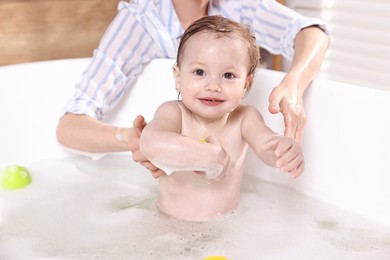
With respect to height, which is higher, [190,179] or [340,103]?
[340,103]

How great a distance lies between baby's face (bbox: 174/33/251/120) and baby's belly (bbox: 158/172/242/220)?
0.55 feet

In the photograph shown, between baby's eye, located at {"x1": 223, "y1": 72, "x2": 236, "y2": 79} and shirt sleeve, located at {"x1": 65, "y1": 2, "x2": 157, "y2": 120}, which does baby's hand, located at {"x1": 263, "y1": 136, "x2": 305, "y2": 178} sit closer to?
baby's eye, located at {"x1": 223, "y1": 72, "x2": 236, "y2": 79}

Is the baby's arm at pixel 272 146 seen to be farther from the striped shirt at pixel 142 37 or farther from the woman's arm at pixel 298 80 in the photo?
the striped shirt at pixel 142 37

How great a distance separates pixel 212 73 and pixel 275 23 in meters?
0.58

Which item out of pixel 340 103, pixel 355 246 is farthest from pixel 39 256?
pixel 340 103

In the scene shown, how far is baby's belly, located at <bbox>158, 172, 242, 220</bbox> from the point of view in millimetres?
1419

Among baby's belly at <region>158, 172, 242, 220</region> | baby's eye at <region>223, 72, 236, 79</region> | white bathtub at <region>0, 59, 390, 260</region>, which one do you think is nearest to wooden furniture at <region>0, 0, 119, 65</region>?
white bathtub at <region>0, 59, 390, 260</region>

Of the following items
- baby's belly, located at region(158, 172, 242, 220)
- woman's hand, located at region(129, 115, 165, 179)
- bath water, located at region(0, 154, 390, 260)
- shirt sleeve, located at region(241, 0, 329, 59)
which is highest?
shirt sleeve, located at region(241, 0, 329, 59)

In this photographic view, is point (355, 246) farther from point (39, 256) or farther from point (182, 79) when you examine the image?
point (39, 256)

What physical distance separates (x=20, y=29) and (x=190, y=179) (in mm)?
1038

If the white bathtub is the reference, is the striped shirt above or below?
above

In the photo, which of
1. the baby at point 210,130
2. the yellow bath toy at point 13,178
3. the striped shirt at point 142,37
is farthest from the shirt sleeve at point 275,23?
the yellow bath toy at point 13,178

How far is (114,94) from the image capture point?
188 centimetres

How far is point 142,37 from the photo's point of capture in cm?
188
